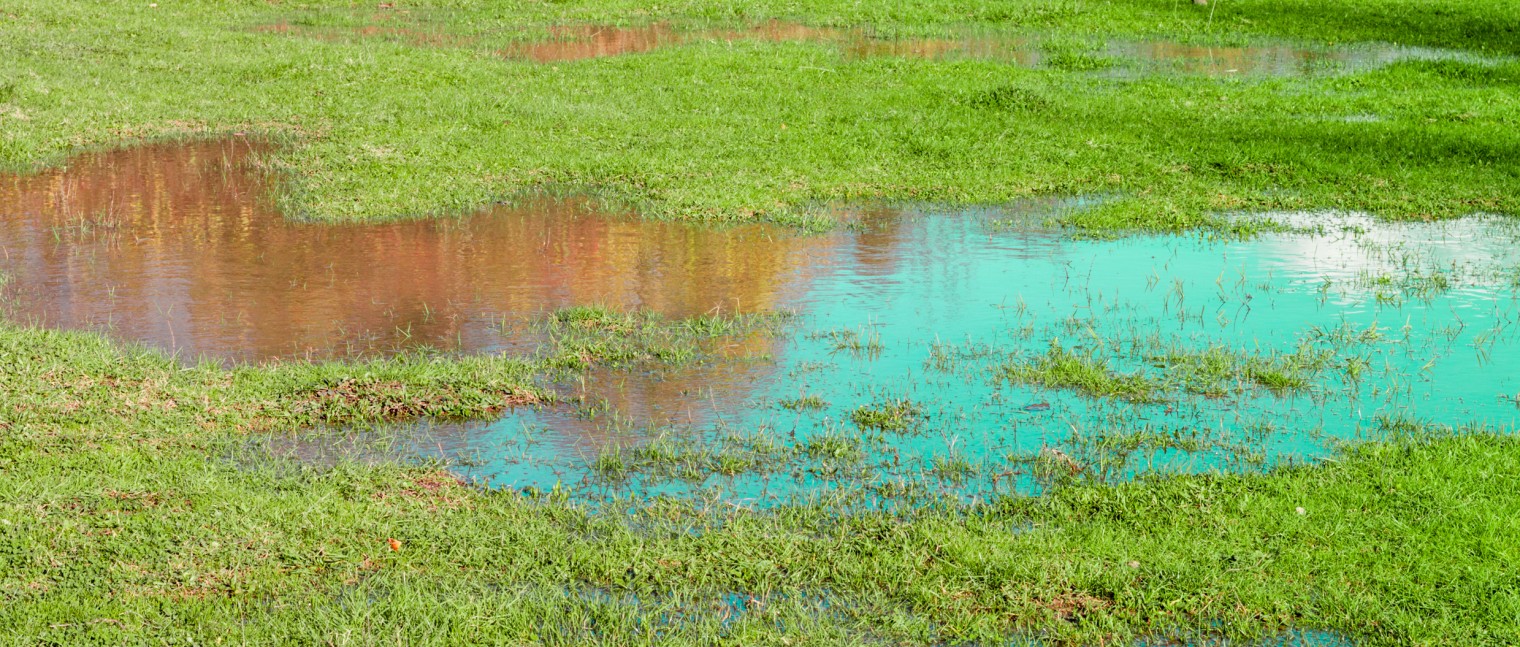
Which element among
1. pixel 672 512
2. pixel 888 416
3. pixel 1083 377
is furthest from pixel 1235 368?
pixel 672 512

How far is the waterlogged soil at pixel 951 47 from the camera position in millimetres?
24922

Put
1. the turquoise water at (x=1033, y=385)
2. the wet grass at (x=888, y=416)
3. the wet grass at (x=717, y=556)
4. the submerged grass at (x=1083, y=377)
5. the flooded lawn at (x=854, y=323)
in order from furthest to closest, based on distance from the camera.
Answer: the submerged grass at (x=1083, y=377), the wet grass at (x=888, y=416), the flooded lawn at (x=854, y=323), the turquoise water at (x=1033, y=385), the wet grass at (x=717, y=556)

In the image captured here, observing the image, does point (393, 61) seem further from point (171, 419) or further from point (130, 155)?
point (171, 419)

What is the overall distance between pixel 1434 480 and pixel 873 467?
2929 mm

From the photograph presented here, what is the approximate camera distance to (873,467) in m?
7.70

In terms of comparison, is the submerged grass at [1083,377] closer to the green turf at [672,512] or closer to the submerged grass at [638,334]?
the green turf at [672,512]

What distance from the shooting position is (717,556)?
254 inches

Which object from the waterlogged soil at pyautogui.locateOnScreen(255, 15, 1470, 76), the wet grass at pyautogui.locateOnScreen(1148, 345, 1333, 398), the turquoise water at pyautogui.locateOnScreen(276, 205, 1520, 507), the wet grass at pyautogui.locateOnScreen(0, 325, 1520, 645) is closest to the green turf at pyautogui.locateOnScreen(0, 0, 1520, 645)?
the wet grass at pyautogui.locateOnScreen(0, 325, 1520, 645)

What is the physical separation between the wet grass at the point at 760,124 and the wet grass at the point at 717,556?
6.71 metres

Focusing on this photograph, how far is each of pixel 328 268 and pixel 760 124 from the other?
761cm

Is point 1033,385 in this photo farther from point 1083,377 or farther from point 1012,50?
point 1012,50

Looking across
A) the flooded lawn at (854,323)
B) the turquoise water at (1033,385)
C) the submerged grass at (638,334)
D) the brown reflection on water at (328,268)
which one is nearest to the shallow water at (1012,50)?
the flooded lawn at (854,323)

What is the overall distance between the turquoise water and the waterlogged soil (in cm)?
1225

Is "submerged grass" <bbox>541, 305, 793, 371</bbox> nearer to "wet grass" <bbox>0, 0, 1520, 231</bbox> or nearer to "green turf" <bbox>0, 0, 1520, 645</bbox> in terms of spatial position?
"green turf" <bbox>0, 0, 1520, 645</bbox>
